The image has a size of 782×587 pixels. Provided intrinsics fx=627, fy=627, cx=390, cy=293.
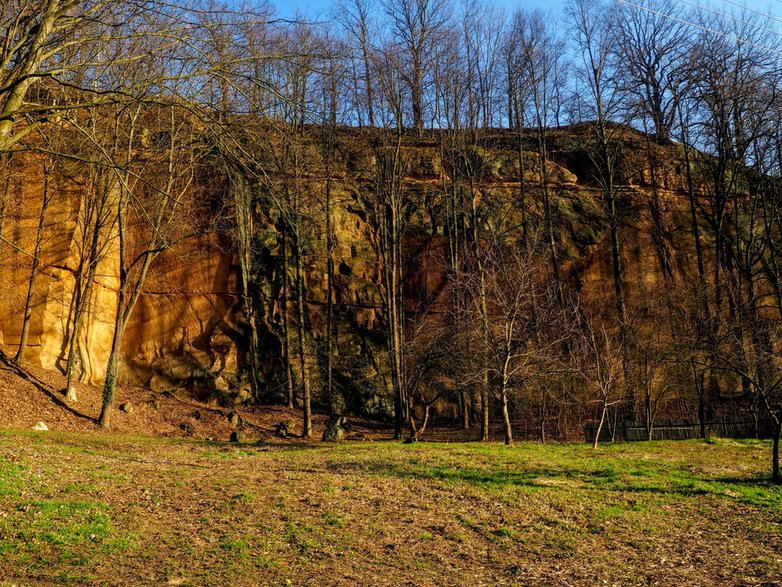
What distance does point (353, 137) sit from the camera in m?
32.4

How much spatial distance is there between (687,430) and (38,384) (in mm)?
21663

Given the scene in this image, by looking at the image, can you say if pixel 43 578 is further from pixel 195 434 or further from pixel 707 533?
pixel 195 434

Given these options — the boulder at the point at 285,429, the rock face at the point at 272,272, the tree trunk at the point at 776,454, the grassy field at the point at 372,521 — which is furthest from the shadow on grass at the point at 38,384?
the tree trunk at the point at 776,454

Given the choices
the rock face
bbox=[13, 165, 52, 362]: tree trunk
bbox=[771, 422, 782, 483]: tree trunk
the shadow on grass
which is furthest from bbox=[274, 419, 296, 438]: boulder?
bbox=[771, 422, 782, 483]: tree trunk

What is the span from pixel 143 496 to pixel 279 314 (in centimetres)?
2045

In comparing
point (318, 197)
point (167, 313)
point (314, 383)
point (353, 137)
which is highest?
point (353, 137)

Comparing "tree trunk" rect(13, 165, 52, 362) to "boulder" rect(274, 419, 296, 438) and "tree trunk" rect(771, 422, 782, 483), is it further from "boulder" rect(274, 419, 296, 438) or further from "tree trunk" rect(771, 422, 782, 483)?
"tree trunk" rect(771, 422, 782, 483)

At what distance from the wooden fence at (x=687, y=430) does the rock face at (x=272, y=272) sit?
11.0 m

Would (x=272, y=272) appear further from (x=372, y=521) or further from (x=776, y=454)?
(x=776, y=454)

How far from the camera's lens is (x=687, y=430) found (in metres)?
21.1

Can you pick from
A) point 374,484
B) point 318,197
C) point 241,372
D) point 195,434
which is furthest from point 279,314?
point 374,484

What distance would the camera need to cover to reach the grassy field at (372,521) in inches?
288

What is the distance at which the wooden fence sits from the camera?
2100cm

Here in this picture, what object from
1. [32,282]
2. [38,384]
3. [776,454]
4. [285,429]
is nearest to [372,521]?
[776,454]
